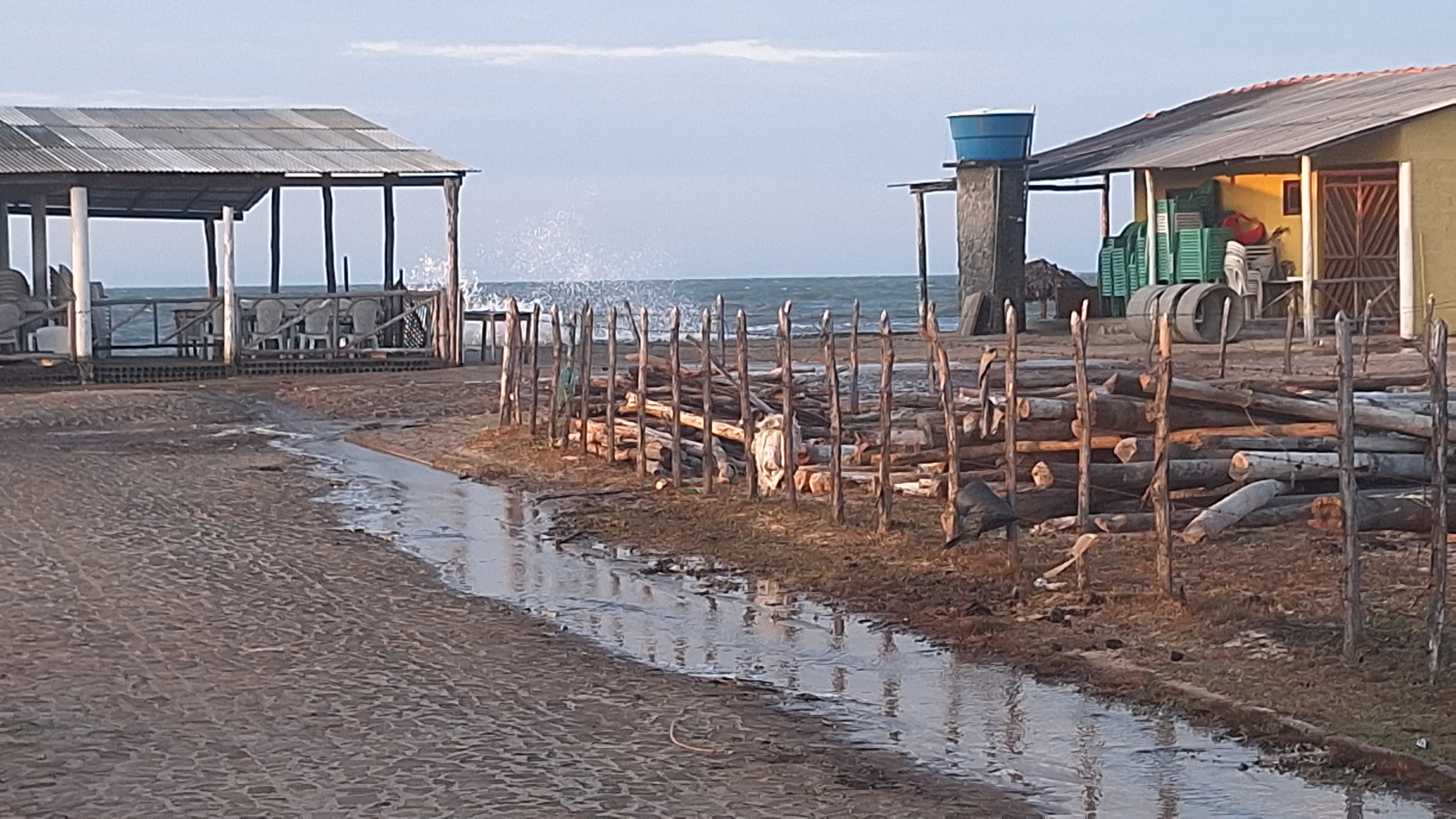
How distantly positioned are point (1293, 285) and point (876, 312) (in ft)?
118

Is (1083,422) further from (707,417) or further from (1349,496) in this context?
(707,417)

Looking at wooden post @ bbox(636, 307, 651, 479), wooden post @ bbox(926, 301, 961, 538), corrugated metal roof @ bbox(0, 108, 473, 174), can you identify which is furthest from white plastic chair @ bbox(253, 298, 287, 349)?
wooden post @ bbox(926, 301, 961, 538)

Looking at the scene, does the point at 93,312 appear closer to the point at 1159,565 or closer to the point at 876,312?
the point at 1159,565

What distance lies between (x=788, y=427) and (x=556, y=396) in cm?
423

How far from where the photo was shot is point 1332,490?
10.8 m

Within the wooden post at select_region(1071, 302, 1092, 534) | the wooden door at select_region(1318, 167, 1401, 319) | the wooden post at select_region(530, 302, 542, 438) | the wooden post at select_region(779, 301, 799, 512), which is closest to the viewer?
the wooden post at select_region(1071, 302, 1092, 534)

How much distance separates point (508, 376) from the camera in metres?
17.7

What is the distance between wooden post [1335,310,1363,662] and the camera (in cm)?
751

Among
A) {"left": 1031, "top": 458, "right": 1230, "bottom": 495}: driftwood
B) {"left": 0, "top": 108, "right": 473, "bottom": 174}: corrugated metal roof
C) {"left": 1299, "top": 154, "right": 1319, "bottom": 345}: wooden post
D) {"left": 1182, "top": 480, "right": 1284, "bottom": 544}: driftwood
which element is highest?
{"left": 0, "top": 108, "right": 473, "bottom": 174}: corrugated metal roof

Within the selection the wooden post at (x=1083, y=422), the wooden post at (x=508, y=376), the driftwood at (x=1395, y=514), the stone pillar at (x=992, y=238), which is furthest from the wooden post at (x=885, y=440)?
the stone pillar at (x=992, y=238)

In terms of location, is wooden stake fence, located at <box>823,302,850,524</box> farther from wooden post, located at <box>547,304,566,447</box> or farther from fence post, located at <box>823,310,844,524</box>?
wooden post, located at <box>547,304,566,447</box>

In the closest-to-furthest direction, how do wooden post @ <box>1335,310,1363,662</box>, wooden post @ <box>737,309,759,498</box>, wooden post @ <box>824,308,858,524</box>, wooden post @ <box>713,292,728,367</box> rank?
wooden post @ <box>1335,310,1363,662</box>
wooden post @ <box>824,308,858,524</box>
wooden post @ <box>737,309,759,498</box>
wooden post @ <box>713,292,728,367</box>

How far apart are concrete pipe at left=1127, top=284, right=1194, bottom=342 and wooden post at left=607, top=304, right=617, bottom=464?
1228 cm

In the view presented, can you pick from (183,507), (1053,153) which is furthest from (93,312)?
(1053,153)
